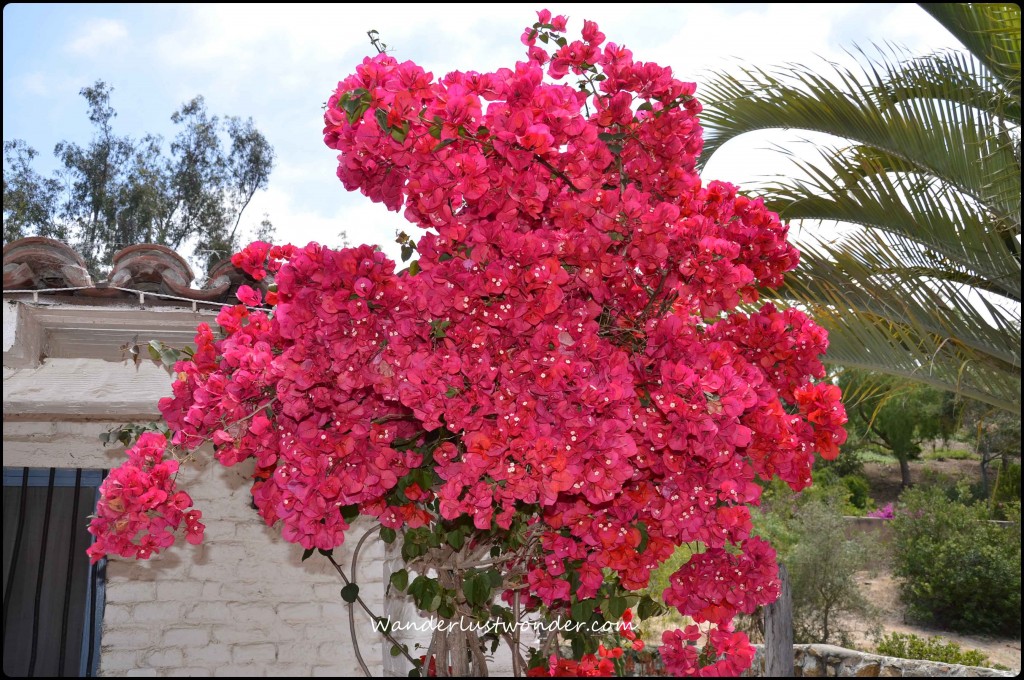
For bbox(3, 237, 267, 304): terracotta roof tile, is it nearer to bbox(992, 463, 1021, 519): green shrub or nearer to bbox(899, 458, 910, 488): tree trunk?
bbox(992, 463, 1021, 519): green shrub

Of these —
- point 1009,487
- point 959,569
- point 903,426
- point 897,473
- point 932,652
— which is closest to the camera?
point 932,652

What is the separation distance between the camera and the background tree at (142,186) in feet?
32.6

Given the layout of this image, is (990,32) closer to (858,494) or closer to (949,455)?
(858,494)

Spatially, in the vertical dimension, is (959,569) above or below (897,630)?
above

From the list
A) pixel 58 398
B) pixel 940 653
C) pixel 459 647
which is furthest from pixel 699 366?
pixel 940 653

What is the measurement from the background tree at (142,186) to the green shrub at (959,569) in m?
10.1

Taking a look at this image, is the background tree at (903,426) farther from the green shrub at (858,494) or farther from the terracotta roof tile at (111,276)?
the terracotta roof tile at (111,276)

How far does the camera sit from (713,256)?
1814mm

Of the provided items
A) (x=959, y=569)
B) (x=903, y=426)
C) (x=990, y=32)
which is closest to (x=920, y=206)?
(x=990, y=32)

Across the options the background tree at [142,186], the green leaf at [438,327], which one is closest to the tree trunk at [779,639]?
the green leaf at [438,327]

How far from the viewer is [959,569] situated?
9734 millimetres

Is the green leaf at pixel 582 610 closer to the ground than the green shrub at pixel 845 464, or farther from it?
closer to the ground

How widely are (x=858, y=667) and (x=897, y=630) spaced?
4.23 m

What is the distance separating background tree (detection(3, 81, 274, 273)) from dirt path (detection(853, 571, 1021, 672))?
9.92 metres
